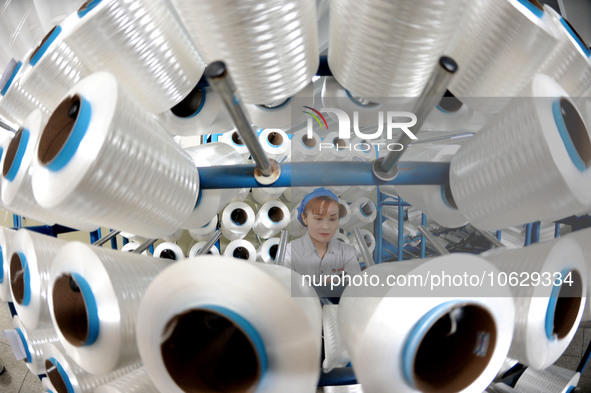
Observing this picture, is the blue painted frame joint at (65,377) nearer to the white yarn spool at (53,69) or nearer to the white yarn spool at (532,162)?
the white yarn spool at (53,69)

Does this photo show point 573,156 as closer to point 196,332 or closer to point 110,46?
point 196,332

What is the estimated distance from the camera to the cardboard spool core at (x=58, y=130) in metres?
0.45

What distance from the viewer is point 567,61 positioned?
0.58 m

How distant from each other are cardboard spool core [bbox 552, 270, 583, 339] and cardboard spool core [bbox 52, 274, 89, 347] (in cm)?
81

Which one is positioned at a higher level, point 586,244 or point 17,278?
point 586,244

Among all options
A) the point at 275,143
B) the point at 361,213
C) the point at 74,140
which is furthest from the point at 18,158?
the point at 361,213

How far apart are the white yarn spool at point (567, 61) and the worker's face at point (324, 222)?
0.53 meters

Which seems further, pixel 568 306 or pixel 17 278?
pixel 17 278

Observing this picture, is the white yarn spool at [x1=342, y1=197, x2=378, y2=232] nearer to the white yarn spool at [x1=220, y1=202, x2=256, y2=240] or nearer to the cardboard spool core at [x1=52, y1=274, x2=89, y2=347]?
the white yarn spool at [x1=220, y1=202, x2=256, y2=240]

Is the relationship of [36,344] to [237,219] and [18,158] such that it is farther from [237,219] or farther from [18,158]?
[237,219]

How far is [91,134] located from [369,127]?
25.3 inches

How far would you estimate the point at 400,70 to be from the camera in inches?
19.6

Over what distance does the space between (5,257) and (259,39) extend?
902 millimetres

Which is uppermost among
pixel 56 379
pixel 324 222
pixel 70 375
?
pixel 324 222
